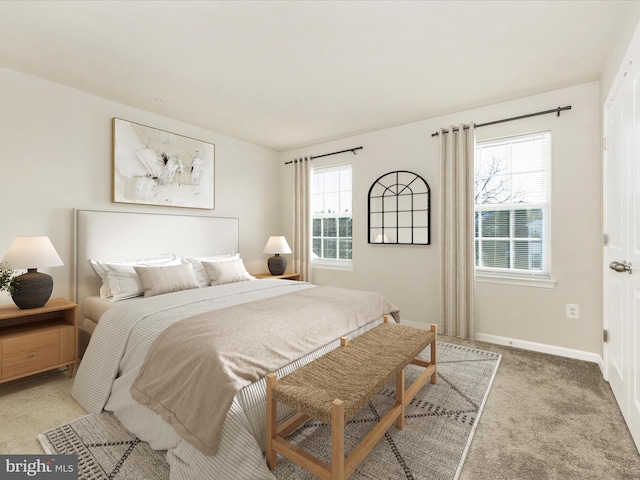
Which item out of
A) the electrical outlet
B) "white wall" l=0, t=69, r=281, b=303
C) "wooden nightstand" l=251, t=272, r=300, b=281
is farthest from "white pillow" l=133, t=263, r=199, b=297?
the electrical outlet

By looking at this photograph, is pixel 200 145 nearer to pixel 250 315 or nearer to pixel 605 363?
pixel 250 315

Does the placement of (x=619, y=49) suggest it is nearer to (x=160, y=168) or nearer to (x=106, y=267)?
(x=160, y=168)

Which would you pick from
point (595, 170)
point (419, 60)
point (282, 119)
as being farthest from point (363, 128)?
point (595, 170)

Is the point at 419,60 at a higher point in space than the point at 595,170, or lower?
higher

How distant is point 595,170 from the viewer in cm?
286

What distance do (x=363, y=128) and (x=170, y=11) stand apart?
260cm

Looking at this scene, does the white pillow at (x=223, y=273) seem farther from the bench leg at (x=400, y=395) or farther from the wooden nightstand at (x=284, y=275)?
the bench leg at (x=400, y=395)

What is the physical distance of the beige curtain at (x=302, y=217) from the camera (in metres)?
4.75

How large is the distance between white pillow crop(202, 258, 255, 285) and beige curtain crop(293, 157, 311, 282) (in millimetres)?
1326

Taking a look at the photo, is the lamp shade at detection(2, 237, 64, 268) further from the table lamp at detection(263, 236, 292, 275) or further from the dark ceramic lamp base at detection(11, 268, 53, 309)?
the table lamp at detection(263, 236, 292, 275)

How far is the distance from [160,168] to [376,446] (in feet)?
11.2

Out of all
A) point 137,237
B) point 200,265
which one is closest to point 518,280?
point 200,265

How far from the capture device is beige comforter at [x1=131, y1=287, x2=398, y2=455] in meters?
A: 1.48

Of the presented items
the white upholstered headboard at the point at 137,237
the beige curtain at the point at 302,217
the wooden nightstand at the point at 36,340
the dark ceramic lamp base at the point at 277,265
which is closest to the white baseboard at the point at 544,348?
the beige curtain at the point at 302,217
